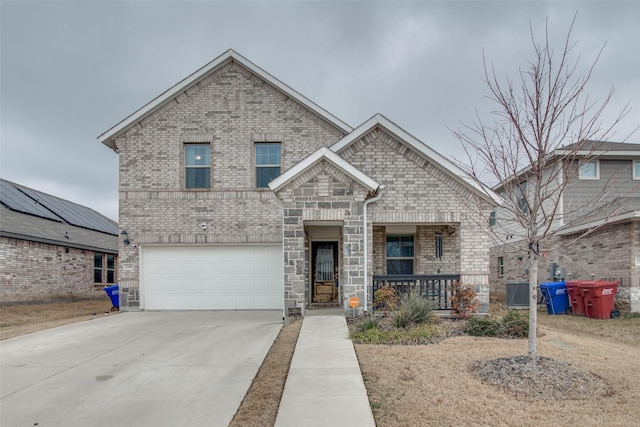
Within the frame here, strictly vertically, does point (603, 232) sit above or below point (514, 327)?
above

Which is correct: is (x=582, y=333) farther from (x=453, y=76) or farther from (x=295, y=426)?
(x=295, y=426)

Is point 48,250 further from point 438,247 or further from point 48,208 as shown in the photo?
point 438,247

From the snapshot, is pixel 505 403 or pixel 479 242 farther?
pixel 479 242

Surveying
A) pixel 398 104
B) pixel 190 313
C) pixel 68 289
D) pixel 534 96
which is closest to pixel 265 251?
pixel 190 313

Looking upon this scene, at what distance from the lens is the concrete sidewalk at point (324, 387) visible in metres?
3.96

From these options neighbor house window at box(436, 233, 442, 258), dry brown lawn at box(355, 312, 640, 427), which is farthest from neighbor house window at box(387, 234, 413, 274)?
dry brown lawn at box(355, 312, 640, 427)

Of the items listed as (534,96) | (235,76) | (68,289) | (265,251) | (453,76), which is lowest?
(68,289)

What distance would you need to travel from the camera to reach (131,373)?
231 inches

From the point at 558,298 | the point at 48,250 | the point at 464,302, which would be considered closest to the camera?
the point at 464,302

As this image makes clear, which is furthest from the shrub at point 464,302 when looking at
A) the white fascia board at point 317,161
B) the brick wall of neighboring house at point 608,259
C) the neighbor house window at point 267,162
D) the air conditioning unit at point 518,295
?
the neighbor house window at point 267,162

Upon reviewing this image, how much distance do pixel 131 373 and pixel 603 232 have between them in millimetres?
14566

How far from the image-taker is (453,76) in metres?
10.7

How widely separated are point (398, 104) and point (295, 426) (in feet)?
73.4

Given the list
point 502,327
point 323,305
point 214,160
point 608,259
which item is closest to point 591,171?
point 608,259
